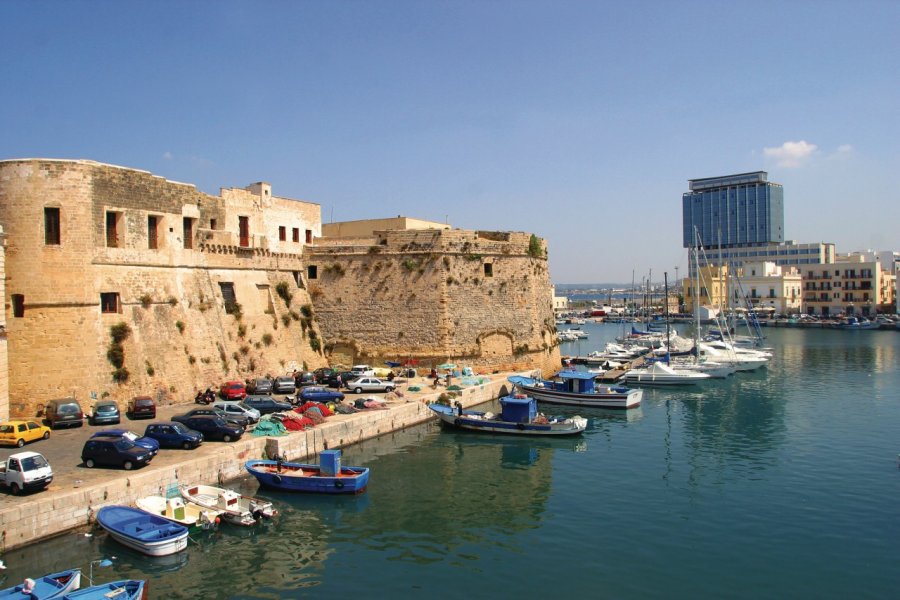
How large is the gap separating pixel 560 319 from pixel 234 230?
87.7 m

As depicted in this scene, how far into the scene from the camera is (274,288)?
33.1 m

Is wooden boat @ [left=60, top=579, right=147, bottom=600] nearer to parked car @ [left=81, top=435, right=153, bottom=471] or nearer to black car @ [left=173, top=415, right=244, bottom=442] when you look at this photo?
parked car @ [left=81, top=435, right=153, bottom=471]

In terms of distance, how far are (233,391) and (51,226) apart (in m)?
8.39

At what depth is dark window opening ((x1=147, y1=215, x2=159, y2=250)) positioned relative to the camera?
84.0ft

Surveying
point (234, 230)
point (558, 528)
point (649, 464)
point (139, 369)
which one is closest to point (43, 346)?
point (139, 369)

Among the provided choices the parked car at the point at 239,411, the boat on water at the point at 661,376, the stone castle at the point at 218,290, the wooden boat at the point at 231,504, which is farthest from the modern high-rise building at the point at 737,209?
the wooden boat at the point at 231,504

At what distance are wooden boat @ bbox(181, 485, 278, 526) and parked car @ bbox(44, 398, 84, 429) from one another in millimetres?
5817

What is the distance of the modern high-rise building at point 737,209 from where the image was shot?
5438 inches

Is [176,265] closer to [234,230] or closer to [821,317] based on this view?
[234,230]

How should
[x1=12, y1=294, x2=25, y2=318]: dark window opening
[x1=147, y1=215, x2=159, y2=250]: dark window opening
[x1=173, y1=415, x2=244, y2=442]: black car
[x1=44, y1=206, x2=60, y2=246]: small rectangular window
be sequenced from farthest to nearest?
1. [x1=147, y1=215, x2=159, y2=250]: dark window opening
2. [x1=44, y1=206, x2=60, y2=246]: small rectangular window
3. [x1=12, y1=294, x2=25, y2=318]: dark window opening
4. [x1=173, y1=415, x2=244, y2=442]: black car

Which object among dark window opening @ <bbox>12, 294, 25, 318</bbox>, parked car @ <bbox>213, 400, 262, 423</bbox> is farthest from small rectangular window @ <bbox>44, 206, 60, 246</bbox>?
parked car @ <bbox>213, 400, 262, 423</bbox>

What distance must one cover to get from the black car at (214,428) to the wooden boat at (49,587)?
781 cm

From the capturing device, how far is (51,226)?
2248cm

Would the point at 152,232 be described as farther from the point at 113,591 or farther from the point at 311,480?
the point at 113,591
